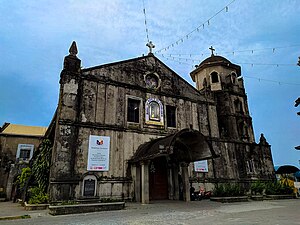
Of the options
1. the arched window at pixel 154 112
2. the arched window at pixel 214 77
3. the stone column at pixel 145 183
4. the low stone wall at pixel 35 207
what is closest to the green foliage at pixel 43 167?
the low stone wall at pixel 35 207

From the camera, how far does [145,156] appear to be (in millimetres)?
13031

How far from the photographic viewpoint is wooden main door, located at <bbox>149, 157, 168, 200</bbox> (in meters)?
15.3

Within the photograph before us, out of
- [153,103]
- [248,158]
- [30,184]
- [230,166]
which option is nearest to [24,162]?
[30,184]

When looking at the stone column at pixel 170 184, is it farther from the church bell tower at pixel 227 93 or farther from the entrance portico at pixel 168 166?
the church bell tower at pixel 227 93

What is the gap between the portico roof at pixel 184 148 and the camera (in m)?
12.9

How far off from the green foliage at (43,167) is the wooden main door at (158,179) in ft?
22.3

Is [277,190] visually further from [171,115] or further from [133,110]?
[133,110]

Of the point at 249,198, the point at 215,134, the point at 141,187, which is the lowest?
the point at 249,198

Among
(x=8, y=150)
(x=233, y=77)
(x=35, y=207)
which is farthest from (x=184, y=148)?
(x=8, y=150)

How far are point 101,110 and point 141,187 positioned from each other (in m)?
5.75

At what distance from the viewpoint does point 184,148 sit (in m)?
15.2

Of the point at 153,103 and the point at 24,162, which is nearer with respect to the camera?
the point at 153,103

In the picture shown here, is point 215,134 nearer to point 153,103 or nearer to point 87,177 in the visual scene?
point 153,103

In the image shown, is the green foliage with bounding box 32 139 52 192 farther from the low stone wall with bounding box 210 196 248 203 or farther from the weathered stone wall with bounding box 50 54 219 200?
the low stone wall with bounding box 210 196 248 203
